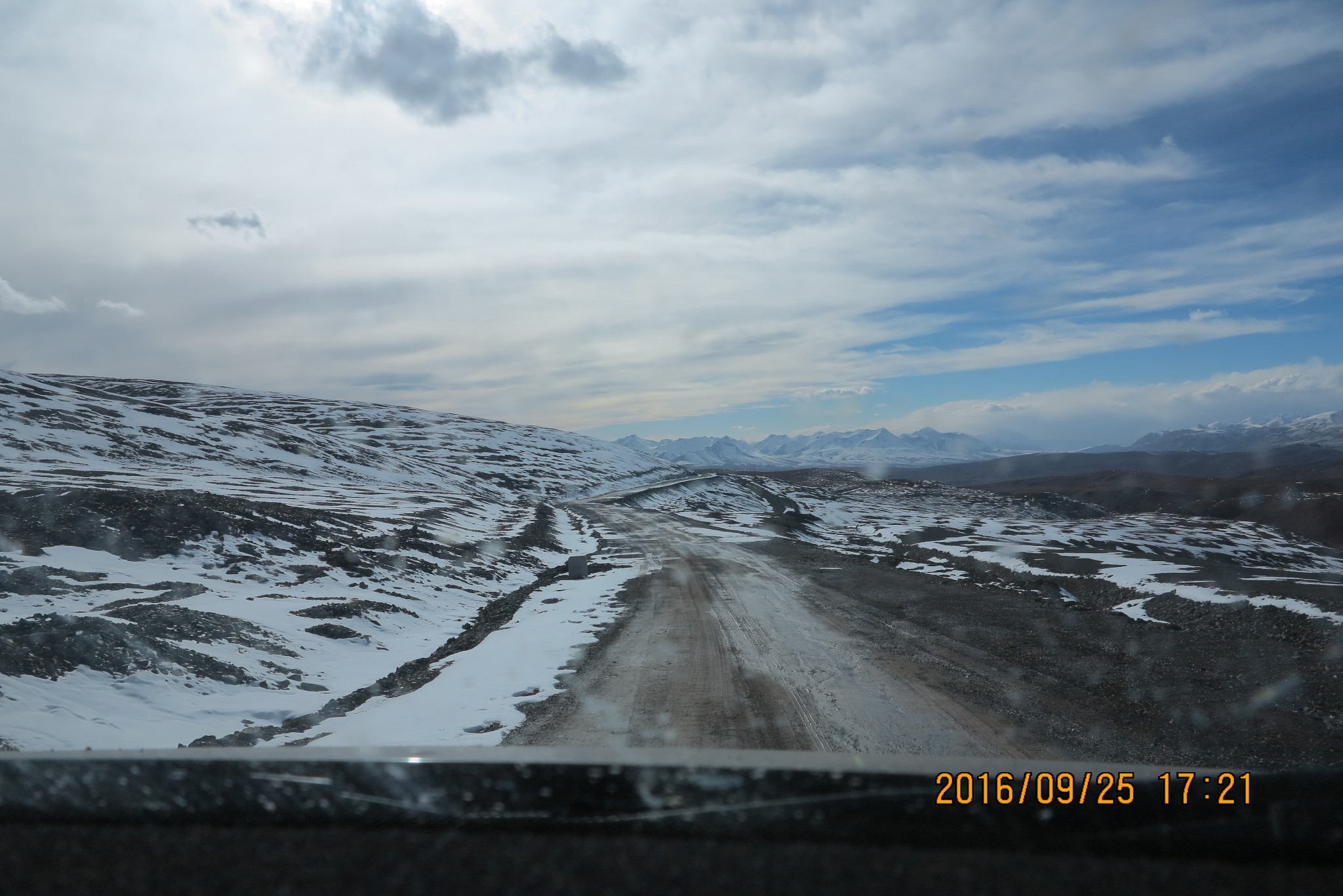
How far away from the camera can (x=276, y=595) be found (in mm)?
15383

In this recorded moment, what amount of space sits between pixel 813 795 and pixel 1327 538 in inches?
3929

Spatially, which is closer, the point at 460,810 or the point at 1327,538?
the point at 460,810

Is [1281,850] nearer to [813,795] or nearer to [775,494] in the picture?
[813,795]

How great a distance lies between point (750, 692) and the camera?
902 centimetres

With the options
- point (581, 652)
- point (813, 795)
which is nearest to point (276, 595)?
point (581, 652)
